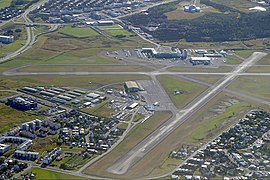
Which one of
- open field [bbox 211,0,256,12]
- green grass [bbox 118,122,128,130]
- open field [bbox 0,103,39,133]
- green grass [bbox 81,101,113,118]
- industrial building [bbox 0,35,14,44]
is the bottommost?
open field [bbox 211,0,256,12]

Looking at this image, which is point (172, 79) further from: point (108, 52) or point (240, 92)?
point (108, 52)

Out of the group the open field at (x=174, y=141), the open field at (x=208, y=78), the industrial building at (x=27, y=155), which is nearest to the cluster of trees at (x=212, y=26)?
the open field at (x=208, y=78)

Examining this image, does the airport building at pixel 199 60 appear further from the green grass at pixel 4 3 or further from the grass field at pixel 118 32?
the green grass at pixel 4 3

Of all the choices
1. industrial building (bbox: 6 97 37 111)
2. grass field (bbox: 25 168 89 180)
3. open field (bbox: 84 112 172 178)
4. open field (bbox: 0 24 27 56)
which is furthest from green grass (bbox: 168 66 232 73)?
grass field (bbox: 25 168 89 180)

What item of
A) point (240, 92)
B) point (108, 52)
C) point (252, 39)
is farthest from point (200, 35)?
point (240, 92)

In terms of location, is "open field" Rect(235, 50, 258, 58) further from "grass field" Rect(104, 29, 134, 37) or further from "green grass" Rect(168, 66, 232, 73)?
"grass field" Rect(104, 29, 134, 37)

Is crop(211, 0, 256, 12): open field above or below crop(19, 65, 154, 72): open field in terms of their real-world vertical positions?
below

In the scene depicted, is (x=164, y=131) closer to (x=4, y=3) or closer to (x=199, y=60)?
(x=199, y=60)

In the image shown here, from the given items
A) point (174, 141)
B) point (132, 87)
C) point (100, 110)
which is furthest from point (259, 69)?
point (174, 141)
